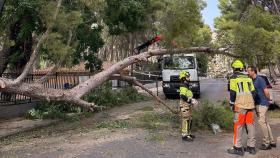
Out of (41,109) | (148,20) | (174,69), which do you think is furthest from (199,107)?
(148,20)

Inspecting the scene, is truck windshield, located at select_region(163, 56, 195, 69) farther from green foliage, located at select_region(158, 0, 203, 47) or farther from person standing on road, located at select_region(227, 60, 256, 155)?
person standing on road, located at select_region(227, 60, 256, 155)

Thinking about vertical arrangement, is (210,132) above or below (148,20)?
below

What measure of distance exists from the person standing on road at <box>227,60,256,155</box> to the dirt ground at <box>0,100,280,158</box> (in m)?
0.37

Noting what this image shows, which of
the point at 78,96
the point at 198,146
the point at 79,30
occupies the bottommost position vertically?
the point at 198,146

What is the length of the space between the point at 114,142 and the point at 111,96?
30.0ft

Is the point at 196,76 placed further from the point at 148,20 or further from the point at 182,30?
the point at 182,30

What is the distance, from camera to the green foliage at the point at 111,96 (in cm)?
1841

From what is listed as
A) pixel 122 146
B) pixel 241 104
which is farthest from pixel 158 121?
pixel 241 104

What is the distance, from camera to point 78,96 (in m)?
11.6

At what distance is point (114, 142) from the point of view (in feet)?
33.7

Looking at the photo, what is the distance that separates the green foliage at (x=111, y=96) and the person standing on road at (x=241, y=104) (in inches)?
393

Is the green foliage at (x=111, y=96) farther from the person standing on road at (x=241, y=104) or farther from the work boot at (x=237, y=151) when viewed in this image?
the person standing on road at (x=241, y=104)

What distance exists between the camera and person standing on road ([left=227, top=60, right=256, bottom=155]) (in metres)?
8.70

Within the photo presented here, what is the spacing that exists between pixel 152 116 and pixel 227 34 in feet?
12.9
